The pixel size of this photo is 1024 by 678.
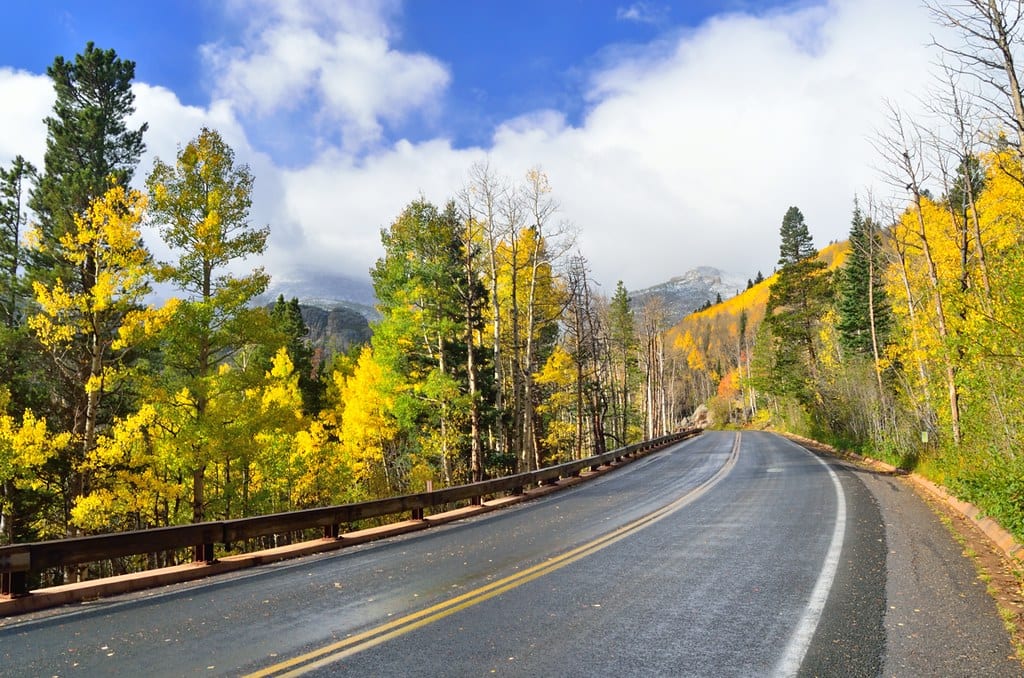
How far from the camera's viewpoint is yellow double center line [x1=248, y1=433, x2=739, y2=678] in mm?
4430

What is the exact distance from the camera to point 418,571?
7676 mm

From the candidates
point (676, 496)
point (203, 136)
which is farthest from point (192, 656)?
point (203, 136)

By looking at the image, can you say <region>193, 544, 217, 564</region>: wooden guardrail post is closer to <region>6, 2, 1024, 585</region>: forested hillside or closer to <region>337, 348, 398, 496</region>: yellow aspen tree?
<region>6, 2, 1024, 585</region>: forested hillside

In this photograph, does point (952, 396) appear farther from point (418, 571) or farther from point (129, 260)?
point (129, 260)

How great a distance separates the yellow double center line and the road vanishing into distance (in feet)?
0.08

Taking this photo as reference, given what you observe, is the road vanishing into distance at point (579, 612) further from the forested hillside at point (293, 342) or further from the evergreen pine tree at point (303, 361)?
the evergreen pine tree at point (303, 361)

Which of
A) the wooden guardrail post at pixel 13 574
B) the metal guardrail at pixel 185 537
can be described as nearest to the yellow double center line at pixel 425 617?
the metal guardrail at pixel 185 537

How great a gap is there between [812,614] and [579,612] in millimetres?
2180

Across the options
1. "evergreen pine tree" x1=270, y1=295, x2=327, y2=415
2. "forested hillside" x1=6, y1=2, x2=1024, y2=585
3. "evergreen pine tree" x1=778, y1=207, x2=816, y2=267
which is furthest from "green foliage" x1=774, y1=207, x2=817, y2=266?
"evergreen pine tree" x1=270, y1=295, x2=327, y2=415

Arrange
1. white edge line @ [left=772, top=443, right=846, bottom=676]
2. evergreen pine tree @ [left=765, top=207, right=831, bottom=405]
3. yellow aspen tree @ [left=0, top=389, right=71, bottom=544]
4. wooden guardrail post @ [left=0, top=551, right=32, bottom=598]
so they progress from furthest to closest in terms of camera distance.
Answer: evergreen pine tree @ [left=765, top=207, right=831, bottom=405] → yellow aspen tree @ [left=0, top=389, right=71, bottom=544] → wooden guardrail post @ [left=0, top=551, right=32, bottom=598] → white edge line @ [left=772, top=443, right=846, bottom=676]

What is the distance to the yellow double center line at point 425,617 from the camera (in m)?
4.43

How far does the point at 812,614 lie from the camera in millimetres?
5332

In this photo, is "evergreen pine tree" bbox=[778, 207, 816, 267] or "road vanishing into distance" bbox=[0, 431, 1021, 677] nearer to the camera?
"road vanishing into distance" bbox=[0, 431, 1021, 677]

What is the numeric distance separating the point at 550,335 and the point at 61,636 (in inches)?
1123
